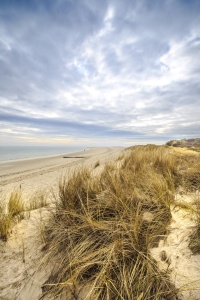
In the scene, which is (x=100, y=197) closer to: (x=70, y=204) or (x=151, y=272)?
(x=70, y=204)

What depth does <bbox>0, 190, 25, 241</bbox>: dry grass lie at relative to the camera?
2365mm

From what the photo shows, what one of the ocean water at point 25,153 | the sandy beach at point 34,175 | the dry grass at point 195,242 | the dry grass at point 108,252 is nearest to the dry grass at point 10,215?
the sandy beach at point 34,175

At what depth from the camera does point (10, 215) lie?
8.25 ft

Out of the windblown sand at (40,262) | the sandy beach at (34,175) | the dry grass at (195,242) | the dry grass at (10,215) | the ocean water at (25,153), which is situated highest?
the ocean water at (25,153)

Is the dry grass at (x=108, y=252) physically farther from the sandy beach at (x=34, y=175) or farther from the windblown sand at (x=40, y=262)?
the sandy beach at (x=34, y=175)

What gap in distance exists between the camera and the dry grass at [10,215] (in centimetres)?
237

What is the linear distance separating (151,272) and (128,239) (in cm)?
35

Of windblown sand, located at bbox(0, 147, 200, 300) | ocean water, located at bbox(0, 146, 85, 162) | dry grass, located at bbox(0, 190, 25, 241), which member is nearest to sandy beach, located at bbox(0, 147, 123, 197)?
dry grass, located at bbox(0, 190, 25, 241)

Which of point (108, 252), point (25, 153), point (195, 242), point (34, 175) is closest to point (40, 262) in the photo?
point (108, 252)

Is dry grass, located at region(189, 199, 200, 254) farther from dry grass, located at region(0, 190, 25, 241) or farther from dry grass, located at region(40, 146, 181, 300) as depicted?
dry grass, located at region(0, 190, 25, 241)

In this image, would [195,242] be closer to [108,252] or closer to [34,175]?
[108,252]

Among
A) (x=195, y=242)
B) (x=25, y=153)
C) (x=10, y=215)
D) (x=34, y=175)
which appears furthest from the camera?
(x=25, y=153)

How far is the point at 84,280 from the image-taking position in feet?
5.39

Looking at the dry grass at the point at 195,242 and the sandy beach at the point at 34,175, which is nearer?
the dry grass at the point at 195,242
